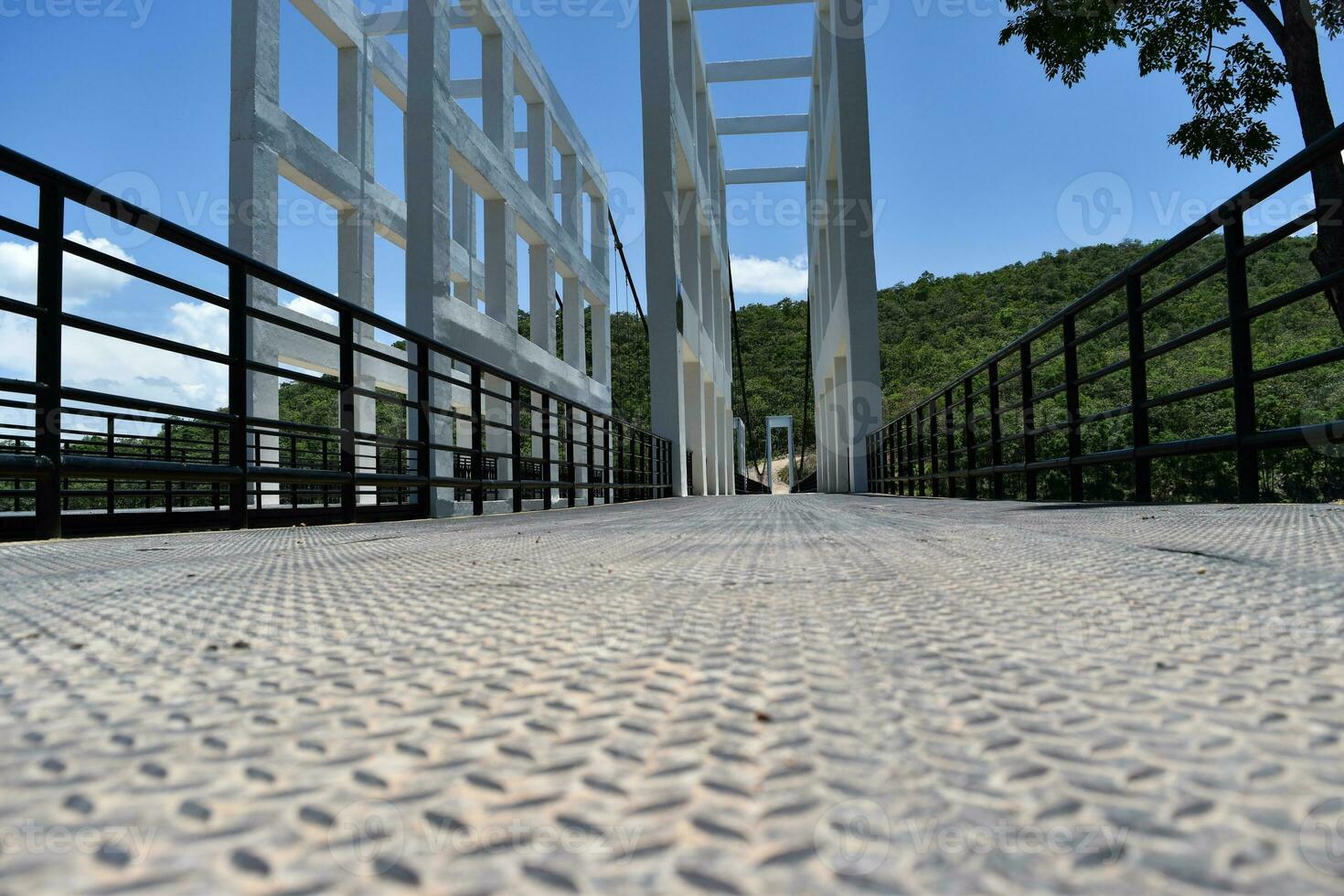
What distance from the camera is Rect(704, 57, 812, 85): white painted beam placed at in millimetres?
17516

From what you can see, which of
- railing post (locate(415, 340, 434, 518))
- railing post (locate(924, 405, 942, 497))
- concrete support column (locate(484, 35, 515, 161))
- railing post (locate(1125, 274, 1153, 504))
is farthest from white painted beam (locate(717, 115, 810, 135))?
railing post (locate(1125, 274, 1153, 504))

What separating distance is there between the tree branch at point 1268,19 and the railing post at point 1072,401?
147 inches

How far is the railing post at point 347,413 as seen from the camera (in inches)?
137

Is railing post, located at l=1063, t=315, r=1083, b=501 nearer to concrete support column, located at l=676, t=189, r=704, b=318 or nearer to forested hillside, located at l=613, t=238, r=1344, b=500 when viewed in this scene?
forested hillside, located at l=613, t=238, r=1344, b=500

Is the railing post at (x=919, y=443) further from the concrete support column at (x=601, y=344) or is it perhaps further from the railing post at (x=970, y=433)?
the concrete support column at (x=601, y=344)

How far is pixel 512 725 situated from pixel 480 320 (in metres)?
8.93

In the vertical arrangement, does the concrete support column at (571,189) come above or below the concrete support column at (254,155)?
above

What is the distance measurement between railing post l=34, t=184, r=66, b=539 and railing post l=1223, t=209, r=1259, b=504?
355 centimetres

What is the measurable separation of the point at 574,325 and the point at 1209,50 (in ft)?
32.6

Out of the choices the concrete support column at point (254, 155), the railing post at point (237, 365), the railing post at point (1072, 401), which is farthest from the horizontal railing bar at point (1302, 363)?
the concrete support column at point (254, 155)

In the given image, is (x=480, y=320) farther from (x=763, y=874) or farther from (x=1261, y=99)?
(x=763, y=874)

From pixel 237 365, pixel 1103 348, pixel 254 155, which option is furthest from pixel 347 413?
pixel 1103 348

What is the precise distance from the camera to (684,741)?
352 mm

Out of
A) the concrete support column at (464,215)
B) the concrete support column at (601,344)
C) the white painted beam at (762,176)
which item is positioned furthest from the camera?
the white painted beam at (762,176)
